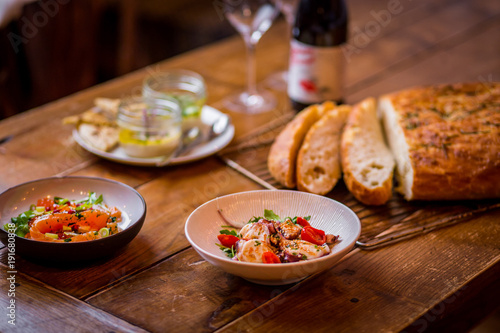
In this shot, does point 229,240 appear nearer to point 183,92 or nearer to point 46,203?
point 46,203

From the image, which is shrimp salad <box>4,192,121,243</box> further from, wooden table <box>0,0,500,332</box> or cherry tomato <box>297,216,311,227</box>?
cherry tomato <box>297,216,311,227</box>

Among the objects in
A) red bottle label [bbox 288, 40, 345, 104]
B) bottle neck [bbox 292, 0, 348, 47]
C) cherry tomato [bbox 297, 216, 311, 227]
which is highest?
bottle neck [bbox 292, 0, 348, 47]

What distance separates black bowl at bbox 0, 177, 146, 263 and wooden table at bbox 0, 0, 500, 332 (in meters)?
0.05

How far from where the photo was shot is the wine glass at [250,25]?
→ 201cm

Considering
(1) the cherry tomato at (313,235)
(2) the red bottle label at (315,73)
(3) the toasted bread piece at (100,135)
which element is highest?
(2) the red bottle label at (315,73)

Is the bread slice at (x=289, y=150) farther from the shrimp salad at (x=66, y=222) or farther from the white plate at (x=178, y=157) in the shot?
the shrimp salad at (x=66, y=222)

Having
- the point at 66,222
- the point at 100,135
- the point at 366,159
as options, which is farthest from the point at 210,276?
the point at 100,135

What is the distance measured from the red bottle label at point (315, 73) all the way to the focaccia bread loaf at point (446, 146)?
232mm

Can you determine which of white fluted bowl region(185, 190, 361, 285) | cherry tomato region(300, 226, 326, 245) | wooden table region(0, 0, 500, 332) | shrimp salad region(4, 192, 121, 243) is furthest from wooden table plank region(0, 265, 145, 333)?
cherry tomato region(300, 226, 326, 245)

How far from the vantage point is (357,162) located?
64.5 inches

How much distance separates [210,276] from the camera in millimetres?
1239

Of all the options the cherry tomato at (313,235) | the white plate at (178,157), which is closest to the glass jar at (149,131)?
the white plate at (178,157)

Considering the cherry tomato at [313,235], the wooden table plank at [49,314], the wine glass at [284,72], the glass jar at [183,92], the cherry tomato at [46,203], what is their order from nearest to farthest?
the wooden table plank at [49,314] < the cherry tomato at [313,235] < the cherry tomato at [46,203] < the glass jar at [183,92] < the wine glass at [284,72]

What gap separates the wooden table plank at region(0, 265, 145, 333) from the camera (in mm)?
1064
